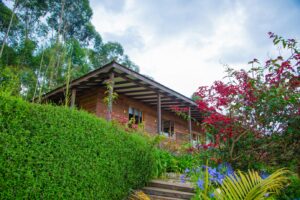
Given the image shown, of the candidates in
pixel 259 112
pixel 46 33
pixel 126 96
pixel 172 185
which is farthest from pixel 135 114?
pixel 46 33

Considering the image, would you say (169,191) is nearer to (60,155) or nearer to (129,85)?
(60,155)

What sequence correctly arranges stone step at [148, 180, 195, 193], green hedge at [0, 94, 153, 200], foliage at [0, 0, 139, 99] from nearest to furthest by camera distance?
1. green hedge at [0, 94, 153, 200]
2. stone step at [148, 180, 195, 193]
3. foliage at [0, 0, 139, 99]

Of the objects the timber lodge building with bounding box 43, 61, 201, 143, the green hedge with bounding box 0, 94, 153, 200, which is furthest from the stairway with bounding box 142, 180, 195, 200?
the timber lodge building with bounding box 43, 61, 201, 143

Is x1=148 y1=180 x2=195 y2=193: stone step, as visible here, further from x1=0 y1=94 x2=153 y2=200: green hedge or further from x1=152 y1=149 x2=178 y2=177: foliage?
x1=0 y1=94 x2=153 y2=200: green hedge

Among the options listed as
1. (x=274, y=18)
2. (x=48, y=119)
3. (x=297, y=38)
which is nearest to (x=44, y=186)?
(x=48, y=119)

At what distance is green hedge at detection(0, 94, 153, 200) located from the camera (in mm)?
2854

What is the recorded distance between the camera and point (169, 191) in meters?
5.06

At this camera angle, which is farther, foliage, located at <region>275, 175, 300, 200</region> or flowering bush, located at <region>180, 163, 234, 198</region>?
foliage, located at <region>275, 175, 300, 200</region>

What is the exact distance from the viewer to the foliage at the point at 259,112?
3480 mm

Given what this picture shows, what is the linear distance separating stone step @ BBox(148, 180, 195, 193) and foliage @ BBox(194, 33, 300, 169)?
150 cm

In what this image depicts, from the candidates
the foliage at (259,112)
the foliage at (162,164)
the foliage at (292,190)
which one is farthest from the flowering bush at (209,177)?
the foliage at (162,164)

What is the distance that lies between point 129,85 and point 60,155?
6625mm

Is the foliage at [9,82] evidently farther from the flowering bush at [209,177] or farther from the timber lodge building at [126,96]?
the timber lodge building at [126,96]

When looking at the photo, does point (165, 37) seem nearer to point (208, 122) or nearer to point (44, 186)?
point (208, 122)
